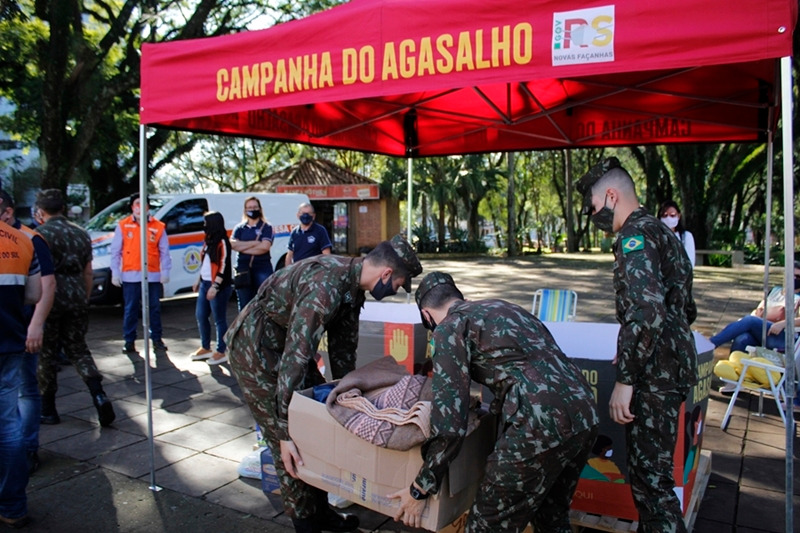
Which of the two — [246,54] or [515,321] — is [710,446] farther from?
[246,54]

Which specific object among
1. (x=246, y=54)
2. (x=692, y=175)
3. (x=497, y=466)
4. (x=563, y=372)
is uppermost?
(x=692, y=175)

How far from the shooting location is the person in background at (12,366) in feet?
10.5

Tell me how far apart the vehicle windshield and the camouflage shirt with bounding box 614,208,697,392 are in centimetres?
958

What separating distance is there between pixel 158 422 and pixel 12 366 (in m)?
1.84

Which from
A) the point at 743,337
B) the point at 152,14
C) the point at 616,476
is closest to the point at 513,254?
the point at 152,14

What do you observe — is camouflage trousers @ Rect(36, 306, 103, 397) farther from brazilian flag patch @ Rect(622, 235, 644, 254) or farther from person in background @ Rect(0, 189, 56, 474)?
brazilian flag patch @ Rect(622, 235, 644, 254)

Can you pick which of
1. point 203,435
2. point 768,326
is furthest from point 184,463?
point 768,326

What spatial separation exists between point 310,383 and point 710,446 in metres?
3.19

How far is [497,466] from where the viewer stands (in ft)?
7.18

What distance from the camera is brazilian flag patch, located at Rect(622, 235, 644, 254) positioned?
8.35 ft

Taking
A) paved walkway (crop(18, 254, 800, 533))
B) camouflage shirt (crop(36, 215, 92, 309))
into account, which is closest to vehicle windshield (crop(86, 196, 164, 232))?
paved walkway (crop(18, 254, 800, 533))

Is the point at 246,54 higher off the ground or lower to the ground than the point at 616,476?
higher

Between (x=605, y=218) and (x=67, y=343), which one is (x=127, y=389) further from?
(x=605, y=218)

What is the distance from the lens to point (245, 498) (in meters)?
3.64
